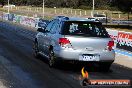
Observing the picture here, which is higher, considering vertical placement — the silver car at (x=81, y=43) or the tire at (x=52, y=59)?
the silver car at (x=81, y=43)

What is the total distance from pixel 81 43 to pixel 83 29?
2.24 feet

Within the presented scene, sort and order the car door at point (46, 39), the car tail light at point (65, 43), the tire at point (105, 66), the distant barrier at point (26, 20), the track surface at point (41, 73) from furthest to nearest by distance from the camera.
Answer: the distant barrier at point (26, 20)
the car door at point (46, 39)
the tire at point (105, 66)
the car tail light at point (65, 43)
the track surface at point (41, 73)

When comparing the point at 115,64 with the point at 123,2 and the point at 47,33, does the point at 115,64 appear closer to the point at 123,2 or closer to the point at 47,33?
the point at 47,33

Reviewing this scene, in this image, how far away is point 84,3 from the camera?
124 meters

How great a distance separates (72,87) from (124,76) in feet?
8.64

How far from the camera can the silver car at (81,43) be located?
516 inches

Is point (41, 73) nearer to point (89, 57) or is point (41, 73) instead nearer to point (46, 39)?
point (89, 57)

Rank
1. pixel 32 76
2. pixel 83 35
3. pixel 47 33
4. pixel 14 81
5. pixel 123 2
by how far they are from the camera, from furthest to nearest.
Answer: pixel 123 2 < pixel 47 33 < pixel 83 35 < pixel 32 76 < pixel 14 81

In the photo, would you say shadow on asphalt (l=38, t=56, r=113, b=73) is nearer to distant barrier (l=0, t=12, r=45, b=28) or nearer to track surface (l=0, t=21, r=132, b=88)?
track surface (l=0, t=21, r=132, b=88)

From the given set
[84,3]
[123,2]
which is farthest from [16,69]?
[84,3]

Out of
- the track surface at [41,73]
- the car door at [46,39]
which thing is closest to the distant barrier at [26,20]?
the car door at [46,39]

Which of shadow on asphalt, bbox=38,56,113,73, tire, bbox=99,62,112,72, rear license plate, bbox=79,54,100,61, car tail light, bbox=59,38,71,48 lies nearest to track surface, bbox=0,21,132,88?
shadow on asphalt, bbox=38,56,113,73

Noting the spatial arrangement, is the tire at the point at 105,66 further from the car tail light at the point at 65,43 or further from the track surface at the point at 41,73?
the car tail light at the point at 65,43

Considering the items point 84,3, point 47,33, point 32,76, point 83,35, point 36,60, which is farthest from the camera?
point 84,3
